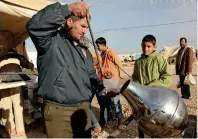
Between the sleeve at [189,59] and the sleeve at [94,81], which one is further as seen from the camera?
the sleeve at [189,59]

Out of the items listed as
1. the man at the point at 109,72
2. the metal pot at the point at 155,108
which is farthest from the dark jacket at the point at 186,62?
the metal pot at the point at 155,108

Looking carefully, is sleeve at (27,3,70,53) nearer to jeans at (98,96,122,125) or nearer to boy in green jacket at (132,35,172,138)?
boy in green jacket at (132,35,172,138)

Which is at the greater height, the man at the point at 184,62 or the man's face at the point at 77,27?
the man's face at the point at 77,27

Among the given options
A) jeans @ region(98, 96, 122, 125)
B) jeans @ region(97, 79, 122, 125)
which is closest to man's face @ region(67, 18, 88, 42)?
jeans @ region(97, 79, 122, 125)

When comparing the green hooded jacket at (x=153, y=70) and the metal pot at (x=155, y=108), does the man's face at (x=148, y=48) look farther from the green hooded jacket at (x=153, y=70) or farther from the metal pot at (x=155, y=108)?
the metal pot at (x=155, y=108)

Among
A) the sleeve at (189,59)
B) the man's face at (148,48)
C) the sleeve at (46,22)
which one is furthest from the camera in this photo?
the sleeve at (189,59)

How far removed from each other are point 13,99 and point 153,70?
235 centimetres

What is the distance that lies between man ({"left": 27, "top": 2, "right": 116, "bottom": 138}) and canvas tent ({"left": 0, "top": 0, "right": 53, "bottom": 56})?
2.18m

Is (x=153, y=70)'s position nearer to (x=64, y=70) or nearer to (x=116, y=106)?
(x=64, y=70)

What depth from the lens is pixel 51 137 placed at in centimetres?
238

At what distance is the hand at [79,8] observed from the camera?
220 centimetres

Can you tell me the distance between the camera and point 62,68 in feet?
7.55

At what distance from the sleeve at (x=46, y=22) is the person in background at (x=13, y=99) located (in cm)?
247

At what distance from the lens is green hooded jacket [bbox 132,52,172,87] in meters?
3.28
